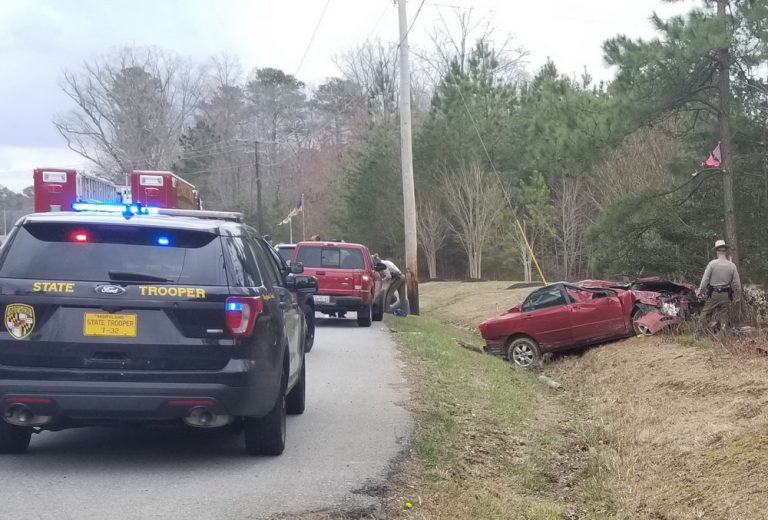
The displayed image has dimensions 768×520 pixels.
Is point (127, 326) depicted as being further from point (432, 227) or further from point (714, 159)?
point (432, 227)

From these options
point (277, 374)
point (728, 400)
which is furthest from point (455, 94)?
point (277, 374)

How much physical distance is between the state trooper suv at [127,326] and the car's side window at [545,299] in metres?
11.3

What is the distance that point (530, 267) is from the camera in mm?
41250

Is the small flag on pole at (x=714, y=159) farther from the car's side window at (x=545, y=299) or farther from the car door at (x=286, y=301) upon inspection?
the car door at (x=286, y=301)

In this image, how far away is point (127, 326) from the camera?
590 centimetres

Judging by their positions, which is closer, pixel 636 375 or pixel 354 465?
pixel 354 465

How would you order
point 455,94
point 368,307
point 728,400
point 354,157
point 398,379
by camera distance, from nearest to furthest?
point 728,400 → point 398,379 → point 368,307 → point 455,94 → point 354,157

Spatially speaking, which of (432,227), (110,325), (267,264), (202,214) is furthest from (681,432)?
(432,227)

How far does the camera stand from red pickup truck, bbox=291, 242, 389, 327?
62.5 ft

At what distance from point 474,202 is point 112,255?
3758 centimetres

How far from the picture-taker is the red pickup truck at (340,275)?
19047 mm

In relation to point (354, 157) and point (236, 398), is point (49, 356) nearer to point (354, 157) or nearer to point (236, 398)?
point (236, 398)

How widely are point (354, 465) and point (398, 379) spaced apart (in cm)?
485

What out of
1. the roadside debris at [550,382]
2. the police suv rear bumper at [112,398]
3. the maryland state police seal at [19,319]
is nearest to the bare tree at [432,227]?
the roadside debris at [550,382]
